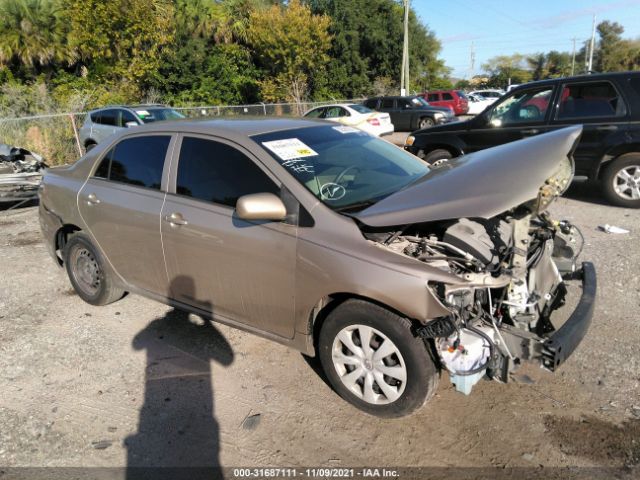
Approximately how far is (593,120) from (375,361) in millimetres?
5969

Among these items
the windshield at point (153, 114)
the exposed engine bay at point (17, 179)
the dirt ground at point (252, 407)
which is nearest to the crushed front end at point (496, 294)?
A: the dirt ground at point (252, 407)

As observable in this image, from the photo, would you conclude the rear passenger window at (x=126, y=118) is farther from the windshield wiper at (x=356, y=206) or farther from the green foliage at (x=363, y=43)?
the green foliage at (x=363, y=43)

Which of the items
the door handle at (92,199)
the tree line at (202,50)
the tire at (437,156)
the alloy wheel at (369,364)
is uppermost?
the tree line at (202,50)

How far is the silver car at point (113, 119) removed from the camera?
43.9 ft

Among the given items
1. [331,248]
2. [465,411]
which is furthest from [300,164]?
[465,411]

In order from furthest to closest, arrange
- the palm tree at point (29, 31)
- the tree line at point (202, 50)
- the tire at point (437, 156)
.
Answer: the palm tree at point (29, 31), the tree line at point (202, 50), the tire at point (437, 156)

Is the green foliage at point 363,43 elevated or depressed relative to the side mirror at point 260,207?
elevated

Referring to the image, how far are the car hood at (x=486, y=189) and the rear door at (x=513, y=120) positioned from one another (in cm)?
461

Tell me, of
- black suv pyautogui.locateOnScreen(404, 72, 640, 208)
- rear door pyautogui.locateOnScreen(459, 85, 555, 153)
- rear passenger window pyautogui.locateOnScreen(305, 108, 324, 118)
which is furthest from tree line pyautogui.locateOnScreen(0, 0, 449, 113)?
black suv pyautogui.locateOnScreen(404, 72, 640, 208)

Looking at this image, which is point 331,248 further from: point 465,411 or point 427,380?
point 465,411

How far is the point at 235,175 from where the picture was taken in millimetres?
3422

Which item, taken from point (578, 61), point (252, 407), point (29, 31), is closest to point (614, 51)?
point (578, 61)

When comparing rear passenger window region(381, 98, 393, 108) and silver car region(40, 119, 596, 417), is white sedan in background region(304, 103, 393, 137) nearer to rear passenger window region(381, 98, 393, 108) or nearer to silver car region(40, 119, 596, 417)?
rear passenger window region(381, 98, 393, 108)

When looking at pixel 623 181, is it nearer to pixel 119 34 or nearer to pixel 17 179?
pixel 17 179
